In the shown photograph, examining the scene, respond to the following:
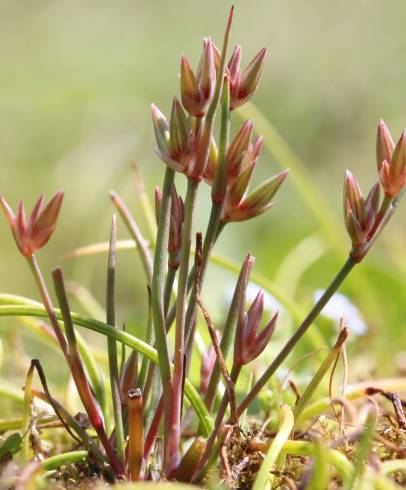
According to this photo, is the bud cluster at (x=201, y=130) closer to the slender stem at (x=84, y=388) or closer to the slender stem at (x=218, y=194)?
the slender stem at (x=218, y=194)

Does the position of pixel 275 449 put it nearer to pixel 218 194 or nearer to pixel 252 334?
pixel 252 334

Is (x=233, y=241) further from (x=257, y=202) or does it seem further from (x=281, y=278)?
(x=257, y=202)

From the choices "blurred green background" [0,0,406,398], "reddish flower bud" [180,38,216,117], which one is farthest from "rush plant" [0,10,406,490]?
"blurred green background" [0,0,406,398]

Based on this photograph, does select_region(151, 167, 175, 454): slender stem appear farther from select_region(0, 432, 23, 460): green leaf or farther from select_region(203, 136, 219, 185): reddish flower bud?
select_region(0, 432, 23, 460): green leaf

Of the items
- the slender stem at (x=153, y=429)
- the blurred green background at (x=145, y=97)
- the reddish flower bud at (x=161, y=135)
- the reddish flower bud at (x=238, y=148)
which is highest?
the blurred green background at (x=145, y=97)

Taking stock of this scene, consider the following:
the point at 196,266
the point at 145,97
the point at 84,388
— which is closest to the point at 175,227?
the point at 196,266

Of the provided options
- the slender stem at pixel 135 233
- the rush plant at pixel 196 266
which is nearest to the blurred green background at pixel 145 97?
the slender stem at pixel 135 233
